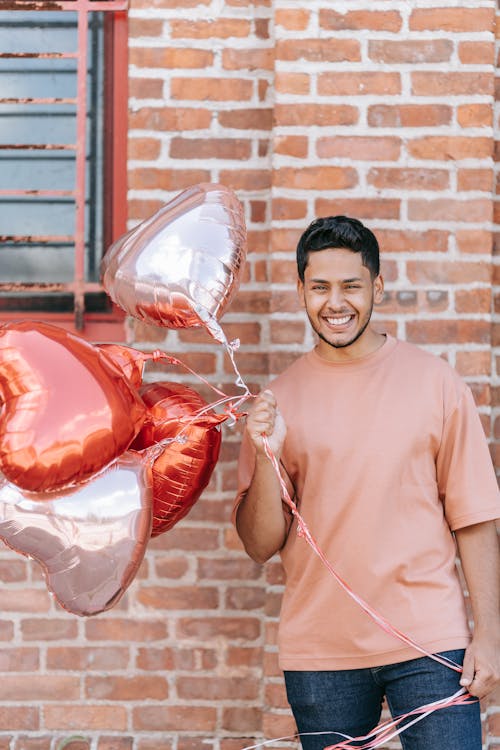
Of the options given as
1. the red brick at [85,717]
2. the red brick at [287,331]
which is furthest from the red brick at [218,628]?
the red brick at [287,331]

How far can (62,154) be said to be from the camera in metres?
2.72

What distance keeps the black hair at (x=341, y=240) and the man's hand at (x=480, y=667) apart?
83 cm

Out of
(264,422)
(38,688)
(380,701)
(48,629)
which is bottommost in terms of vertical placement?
(38,688)

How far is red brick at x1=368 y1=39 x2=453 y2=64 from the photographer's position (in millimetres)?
2477

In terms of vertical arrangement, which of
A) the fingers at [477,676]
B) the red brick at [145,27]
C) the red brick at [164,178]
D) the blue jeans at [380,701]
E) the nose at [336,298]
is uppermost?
the red brick at [145,27]

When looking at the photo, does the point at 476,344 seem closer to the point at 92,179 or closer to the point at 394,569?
the point at 394,569

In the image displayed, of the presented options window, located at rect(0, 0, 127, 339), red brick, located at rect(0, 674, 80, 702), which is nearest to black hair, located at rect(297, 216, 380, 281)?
window, located at rect(0, 0, 127, 339)

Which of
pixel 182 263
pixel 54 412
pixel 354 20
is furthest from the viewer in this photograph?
pixel 354 20

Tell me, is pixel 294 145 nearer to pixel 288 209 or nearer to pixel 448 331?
pixel 288 209

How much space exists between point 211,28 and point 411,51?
22.1 inches

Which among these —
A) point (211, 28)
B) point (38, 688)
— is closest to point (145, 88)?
point (211, 28)

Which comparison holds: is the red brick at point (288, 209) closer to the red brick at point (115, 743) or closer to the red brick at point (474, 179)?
the red brick at point (474, 179)

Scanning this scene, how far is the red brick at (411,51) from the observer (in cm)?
248

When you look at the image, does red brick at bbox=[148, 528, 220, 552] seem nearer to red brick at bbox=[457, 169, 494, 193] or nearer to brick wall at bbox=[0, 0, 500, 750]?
brick wall at bbox=[0, 0, 500, 750]
